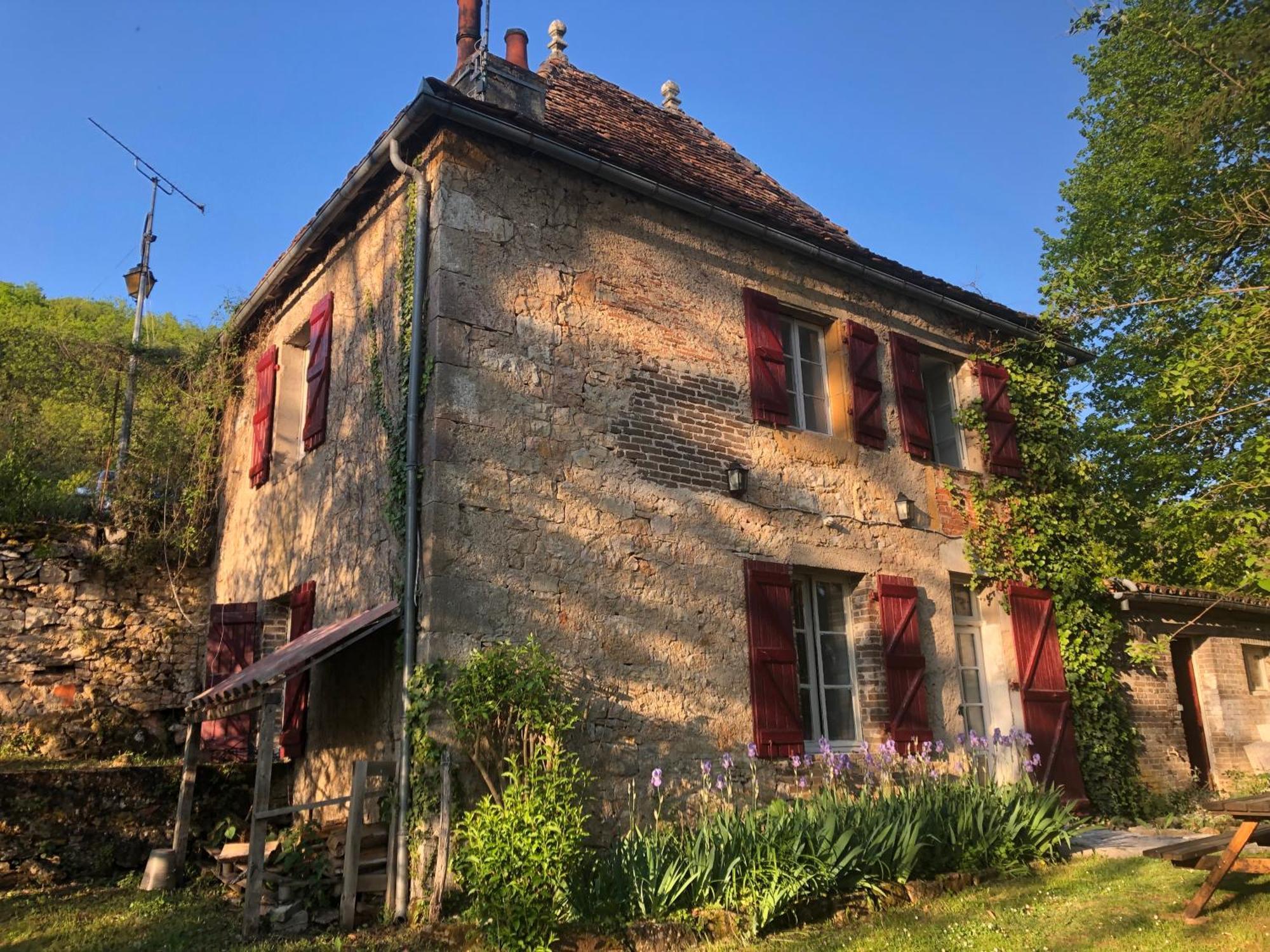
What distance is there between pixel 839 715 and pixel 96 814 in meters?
5.78

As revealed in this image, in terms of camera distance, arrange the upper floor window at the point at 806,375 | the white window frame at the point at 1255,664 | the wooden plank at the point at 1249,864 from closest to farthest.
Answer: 1. the wooden plank at the point at 1249,864
2. the upper floor window at the point at 806,375
3. the white window frame at the point at 1255,664

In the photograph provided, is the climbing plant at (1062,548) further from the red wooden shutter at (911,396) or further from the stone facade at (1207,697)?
the red wooden shutter at (911,396)

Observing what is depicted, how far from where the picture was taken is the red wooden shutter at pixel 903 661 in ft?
24.8

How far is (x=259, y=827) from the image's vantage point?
533 centimetres

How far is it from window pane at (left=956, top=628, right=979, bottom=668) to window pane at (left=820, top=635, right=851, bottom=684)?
5.02 ft

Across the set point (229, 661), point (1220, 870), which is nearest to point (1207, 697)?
point (1220, 870)

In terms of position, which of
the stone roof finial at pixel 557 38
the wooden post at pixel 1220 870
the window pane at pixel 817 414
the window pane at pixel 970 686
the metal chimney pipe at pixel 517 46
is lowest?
the wooden post at pixel 1220 870

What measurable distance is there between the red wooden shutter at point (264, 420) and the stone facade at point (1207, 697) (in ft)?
29.5

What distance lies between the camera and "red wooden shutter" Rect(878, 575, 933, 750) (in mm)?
7547

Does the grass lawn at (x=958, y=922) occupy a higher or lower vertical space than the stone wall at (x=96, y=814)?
lower

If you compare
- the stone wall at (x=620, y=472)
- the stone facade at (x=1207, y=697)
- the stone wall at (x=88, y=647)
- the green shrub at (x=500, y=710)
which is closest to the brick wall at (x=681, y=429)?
the stone wall at (x=620, y=472)

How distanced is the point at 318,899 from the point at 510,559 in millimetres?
2322

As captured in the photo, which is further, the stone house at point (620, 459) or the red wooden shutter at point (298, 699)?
the red wooden shutter at point (298, 699)

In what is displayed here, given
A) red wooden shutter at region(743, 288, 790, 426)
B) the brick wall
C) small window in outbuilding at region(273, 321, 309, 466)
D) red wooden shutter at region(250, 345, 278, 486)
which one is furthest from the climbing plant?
red wooden shutter at region(250, 345, 278, 486)
